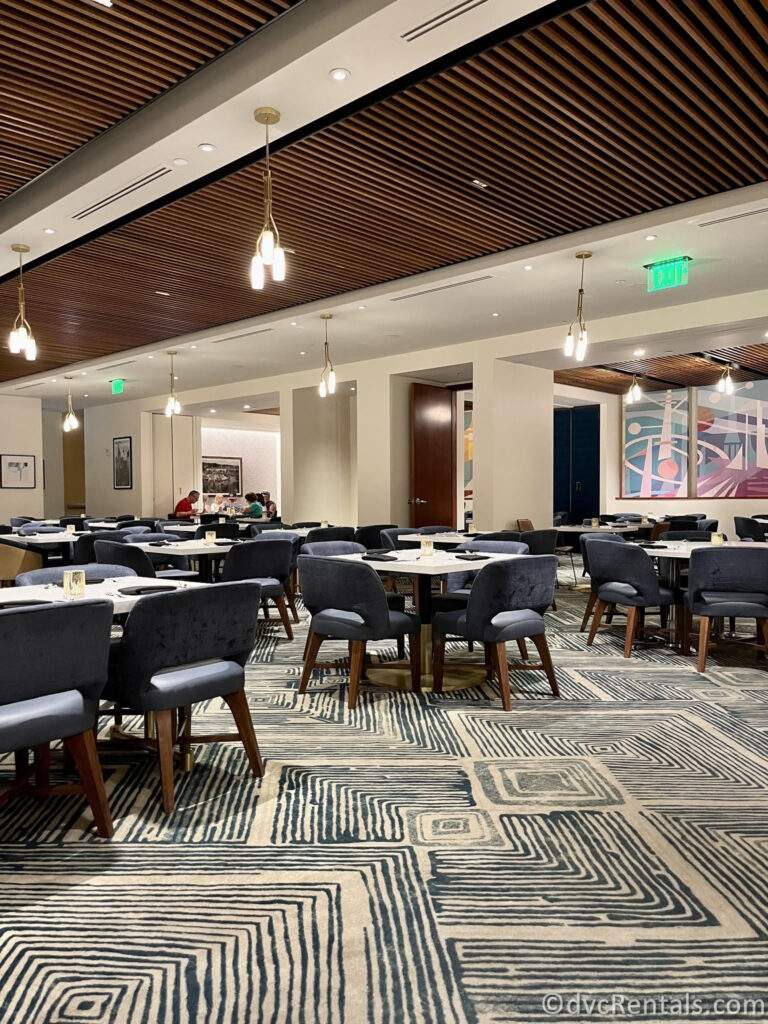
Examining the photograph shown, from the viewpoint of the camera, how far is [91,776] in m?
2.82

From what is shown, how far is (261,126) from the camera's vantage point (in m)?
4.30

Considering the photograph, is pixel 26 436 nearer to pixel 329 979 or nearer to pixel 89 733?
pixel 89 733

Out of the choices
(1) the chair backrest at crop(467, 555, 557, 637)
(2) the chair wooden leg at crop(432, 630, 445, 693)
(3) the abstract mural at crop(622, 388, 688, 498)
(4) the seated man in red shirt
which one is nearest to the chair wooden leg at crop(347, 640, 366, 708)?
(2) the chair wooden leg at crop(432, 630, 445, 693)

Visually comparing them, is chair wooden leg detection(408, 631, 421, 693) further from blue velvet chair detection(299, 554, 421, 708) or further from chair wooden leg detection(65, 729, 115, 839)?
chair wooden leg detection(65, 729, 115, 839)

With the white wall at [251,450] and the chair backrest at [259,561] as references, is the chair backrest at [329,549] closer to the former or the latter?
the chair backrest at [259,561]

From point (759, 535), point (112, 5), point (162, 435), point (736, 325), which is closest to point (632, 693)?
point (112, 5)

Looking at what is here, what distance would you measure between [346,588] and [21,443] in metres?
12.9

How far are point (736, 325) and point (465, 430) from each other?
270 inches

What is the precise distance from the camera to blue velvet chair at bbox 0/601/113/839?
2545 mm

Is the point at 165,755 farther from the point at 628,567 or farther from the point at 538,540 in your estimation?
the point at 538,540

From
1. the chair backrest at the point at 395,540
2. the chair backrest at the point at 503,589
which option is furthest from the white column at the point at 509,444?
the chair backrest at the point at 503,589

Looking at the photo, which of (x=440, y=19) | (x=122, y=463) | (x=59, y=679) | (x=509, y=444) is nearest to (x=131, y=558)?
(x=59, y=679)

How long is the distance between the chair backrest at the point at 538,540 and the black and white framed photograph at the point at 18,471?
1141 cm

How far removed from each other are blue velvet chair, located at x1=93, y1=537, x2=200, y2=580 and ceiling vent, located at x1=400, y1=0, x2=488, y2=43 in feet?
12.8
